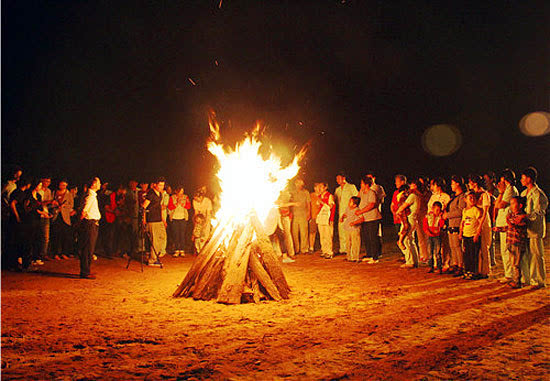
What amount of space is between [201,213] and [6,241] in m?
5.06

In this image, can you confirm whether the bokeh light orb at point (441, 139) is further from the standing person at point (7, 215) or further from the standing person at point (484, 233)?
the standing person at point (7, 215)

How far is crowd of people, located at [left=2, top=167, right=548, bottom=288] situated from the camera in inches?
301

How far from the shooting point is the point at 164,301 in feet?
23.4

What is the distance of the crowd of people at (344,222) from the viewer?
7637mm

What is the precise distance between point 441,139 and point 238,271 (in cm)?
3816

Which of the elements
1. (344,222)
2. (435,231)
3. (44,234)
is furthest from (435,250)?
(44,234)

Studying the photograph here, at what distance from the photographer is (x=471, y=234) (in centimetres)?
846

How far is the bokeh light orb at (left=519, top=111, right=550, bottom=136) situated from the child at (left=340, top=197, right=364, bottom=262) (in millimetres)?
31132

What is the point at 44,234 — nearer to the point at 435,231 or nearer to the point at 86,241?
the point at 86,241

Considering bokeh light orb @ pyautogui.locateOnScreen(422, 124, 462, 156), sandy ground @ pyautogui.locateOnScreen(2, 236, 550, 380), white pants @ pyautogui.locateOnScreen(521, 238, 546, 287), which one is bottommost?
sandy ground @ pyautogui.locateOnScreen(2, 236, 550, 380)

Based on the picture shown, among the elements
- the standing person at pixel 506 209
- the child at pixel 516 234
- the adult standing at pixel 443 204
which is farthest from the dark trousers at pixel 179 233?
the child at pixel 516 234

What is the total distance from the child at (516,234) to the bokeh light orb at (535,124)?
33064 mm

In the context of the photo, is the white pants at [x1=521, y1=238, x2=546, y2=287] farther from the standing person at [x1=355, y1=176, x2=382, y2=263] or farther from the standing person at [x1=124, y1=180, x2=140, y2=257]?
the standing person at [x1=124, y1=180, x2=140, y2=257]

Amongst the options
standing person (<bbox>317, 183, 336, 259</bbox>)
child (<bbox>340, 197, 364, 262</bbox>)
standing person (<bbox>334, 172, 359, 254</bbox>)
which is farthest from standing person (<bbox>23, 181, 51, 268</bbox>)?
standing person (<bbox>334, 172, 359, 254</bbox>)
